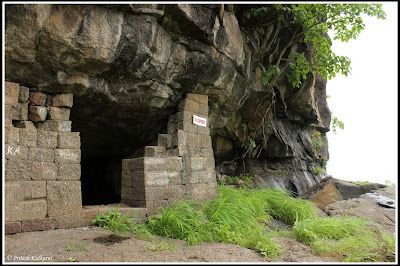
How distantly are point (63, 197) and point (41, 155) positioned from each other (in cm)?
74

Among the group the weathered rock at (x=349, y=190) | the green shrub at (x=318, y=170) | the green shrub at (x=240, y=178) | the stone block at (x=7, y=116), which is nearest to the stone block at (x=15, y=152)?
the stone block at (x=7, y=116)

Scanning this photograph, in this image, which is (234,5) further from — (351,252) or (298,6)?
(351,252)

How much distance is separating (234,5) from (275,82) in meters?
2.79

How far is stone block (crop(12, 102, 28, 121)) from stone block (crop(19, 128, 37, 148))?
0.90 ft

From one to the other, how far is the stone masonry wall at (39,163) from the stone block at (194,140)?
226 cm

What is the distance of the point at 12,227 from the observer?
13.4 ft

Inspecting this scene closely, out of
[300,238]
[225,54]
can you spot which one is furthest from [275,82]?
[300,238]

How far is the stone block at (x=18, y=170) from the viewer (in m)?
4.22

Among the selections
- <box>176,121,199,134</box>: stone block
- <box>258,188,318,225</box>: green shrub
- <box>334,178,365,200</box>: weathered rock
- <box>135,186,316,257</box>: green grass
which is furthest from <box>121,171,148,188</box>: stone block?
<box>334,178,365,200</box>: weathered rock

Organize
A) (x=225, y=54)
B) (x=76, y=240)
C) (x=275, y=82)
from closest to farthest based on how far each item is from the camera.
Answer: (x=76, y=240), (x=225, y=54), (x=275, y=82)

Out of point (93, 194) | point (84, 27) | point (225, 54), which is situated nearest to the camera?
point (84, 27)

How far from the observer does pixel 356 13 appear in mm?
7195

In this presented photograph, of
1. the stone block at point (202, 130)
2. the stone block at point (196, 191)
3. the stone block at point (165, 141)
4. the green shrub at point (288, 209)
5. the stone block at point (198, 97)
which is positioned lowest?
the green shrub at point (288, 209)

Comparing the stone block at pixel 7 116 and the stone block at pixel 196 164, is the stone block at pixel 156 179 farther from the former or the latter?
the stone block at pixel 7 116
